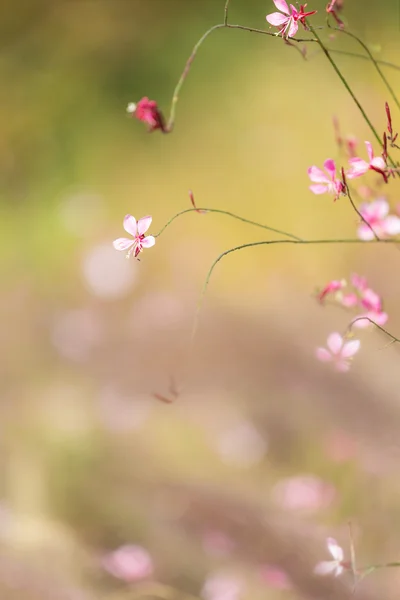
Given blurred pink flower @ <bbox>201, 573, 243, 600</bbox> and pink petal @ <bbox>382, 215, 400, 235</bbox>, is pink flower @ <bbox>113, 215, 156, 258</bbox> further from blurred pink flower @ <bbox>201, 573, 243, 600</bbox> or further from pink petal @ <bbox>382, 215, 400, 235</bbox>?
blurred pink flower @ <bbox>201, 573, 243, 600</bbox>

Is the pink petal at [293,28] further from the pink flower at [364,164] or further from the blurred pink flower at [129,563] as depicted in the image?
the blurred pink flower at [129,563]

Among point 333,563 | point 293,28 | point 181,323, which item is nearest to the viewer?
point 293,28

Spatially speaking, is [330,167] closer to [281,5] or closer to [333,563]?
[281,5]

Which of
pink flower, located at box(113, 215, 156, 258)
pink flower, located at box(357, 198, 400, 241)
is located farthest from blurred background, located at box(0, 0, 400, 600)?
pink flower, located at box(113, 215, 156, 258)

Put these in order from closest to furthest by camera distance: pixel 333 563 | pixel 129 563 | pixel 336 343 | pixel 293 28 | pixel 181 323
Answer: pixel 293 28, pixel 336 343, pixel 333 563, pixel 129 563, pixel 181 323

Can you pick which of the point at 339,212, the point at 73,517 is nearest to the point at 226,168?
the point at 339,212

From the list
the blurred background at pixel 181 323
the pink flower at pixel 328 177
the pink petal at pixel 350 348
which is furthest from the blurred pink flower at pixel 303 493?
the pink flower at pixel 328 177

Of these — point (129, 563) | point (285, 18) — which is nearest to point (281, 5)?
point (285, 18)
